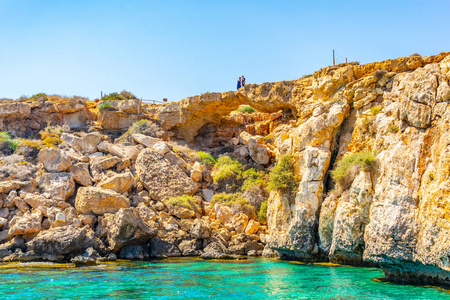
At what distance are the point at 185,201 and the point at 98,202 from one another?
16.5ft

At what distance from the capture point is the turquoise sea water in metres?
12.8

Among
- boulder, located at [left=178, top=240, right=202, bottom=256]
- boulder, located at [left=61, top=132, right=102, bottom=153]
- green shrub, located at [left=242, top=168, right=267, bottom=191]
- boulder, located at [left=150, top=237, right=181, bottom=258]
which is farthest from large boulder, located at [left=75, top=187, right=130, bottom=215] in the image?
green shrub, located at [left=242, top=168, right=267, bottom=191]

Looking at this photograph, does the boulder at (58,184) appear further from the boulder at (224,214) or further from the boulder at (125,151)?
the boulder at (224,214)

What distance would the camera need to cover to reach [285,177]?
21281mm

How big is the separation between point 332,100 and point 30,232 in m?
16.5

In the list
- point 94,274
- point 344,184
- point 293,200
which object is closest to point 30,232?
point 94,274

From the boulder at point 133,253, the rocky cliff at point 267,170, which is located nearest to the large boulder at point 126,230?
the rocky cliff at point 267,170

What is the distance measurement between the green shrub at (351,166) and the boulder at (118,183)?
12.2 metres

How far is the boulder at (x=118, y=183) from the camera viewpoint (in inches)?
962

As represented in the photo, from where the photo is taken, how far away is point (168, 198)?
25750mm

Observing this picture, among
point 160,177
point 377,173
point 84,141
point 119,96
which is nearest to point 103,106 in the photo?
point 119,96

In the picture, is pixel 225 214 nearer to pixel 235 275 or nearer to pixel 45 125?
pixel 235 275

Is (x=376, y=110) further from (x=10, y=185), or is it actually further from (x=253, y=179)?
(x=10, y=185)

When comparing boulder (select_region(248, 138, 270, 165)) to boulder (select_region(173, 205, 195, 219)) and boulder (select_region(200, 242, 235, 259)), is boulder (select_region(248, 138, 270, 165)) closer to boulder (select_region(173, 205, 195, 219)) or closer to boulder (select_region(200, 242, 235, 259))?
boulder (select_region(173, 205, 195, 219))
